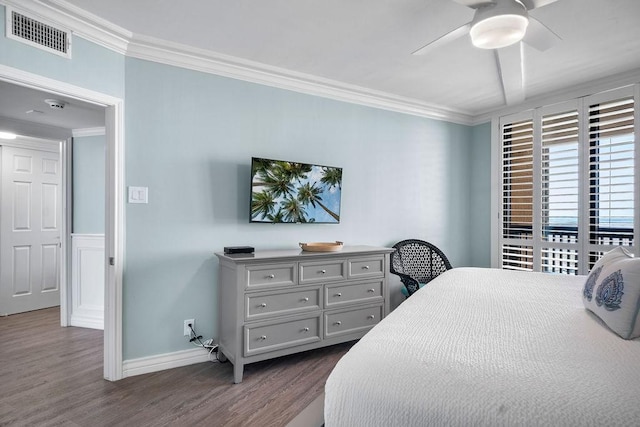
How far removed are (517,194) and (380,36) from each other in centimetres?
268

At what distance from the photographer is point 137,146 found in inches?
105

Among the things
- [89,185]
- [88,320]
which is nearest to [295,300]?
[88,320]

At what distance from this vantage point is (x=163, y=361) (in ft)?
8.95

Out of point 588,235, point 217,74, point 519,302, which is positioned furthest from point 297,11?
point 588,235

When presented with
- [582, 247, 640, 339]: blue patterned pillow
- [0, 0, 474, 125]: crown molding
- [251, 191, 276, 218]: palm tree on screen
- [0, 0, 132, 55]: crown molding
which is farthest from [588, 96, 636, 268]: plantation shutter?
[0, 0, 132, 55]: crown molding

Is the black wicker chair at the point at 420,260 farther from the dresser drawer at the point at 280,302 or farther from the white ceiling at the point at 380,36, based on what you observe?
the white ceiling at the point at 380,36

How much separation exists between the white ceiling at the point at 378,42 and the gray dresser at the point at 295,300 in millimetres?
1668

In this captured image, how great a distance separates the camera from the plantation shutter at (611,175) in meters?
3.20

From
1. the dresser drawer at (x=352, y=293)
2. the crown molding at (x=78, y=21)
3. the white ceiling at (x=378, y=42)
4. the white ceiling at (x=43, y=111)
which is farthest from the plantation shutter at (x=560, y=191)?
the white ceiling at (x=43, y=111)

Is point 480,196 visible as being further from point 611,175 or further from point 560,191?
point 611,175

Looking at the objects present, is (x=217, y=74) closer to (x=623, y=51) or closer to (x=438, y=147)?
(x=438, y=147)

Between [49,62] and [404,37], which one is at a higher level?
[404,37]

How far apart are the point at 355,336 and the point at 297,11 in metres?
2.60

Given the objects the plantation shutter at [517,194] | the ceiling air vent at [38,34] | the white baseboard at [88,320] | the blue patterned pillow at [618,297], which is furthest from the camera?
the plantation shutter at [517,194]
